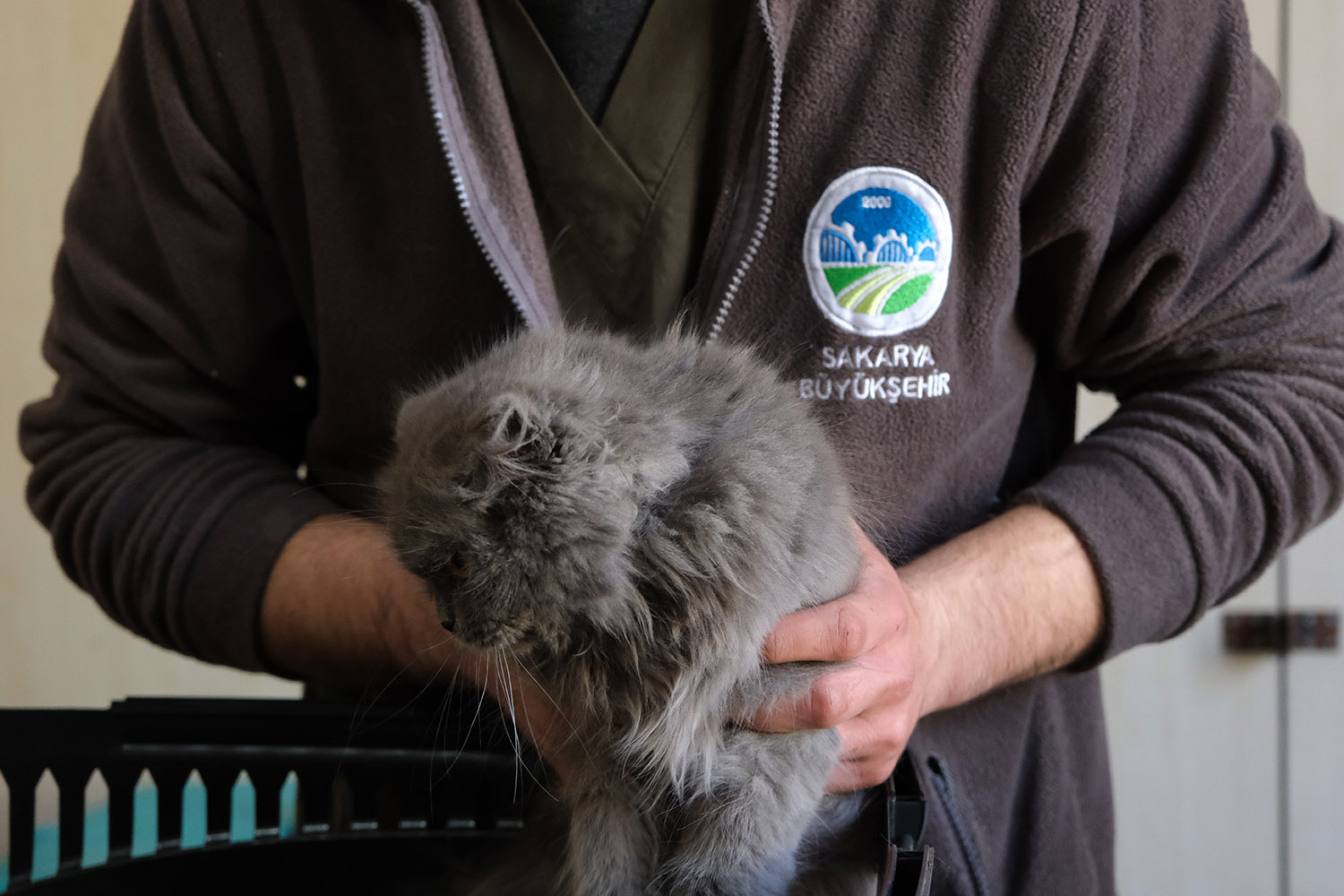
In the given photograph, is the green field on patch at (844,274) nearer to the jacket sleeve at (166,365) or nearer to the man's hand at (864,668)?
the man's hand at (864,668)

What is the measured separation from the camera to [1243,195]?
122 cm

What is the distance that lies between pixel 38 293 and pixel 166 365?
146cm

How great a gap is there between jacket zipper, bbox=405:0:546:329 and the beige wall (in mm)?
1802

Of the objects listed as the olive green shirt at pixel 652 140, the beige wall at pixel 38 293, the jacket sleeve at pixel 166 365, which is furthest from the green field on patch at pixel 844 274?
the beige wall at pixel 38 293

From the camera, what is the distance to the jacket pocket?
1185 millimetres

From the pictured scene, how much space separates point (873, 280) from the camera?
1.17 metres

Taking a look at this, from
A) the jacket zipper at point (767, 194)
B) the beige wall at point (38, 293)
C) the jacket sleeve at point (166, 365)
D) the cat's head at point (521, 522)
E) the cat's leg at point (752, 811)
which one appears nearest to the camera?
the cat's head at point (521, 522)

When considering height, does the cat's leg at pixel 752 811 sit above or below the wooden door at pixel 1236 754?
above

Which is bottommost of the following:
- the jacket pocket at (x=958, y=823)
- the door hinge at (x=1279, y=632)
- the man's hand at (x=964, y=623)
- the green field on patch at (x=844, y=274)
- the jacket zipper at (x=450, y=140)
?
the door hinge at (x=1279, y=632)

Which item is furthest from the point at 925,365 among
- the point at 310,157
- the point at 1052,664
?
the point at 310,157

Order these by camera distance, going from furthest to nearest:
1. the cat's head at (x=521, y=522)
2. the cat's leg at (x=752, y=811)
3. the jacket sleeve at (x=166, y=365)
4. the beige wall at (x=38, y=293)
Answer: the beige wall at (x=38, y=293)
the jacket sleeve at (x=166, y=365)
the cat's leg at (x=752, y=811)
the cat's head at (x=521, y=522)

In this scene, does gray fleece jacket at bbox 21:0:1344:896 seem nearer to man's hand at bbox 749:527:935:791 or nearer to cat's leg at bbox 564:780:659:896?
man's hand at bbox 749:527:935:791

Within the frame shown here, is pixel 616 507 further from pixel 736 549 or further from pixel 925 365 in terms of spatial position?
pixel 925 365

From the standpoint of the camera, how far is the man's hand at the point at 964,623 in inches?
39.3
